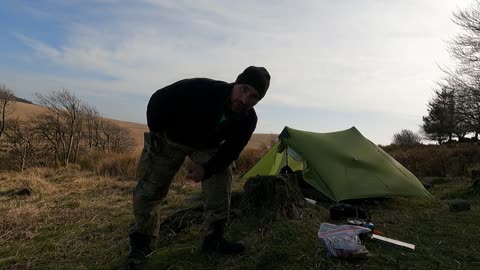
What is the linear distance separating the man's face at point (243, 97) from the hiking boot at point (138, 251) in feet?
4.32

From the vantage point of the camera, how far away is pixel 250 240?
3477 millimetres

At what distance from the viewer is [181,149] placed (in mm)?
3092

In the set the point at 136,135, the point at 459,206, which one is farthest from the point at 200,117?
the point at 136,135

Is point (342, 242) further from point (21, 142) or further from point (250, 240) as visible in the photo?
point (21, 142)

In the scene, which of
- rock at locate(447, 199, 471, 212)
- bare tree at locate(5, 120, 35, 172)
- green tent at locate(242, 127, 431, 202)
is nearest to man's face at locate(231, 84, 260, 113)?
green tent at locate(242, 127, 431, 202)

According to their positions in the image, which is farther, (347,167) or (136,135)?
(136,135)

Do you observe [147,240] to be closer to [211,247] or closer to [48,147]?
[211,247]

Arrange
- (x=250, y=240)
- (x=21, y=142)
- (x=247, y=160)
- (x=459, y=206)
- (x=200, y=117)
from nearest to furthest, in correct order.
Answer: (x=200, y=117), (x=250, y=240), (x=459, y=206), (x=247, y=160), (x=21, y=142)

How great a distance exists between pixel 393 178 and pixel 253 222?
307cm

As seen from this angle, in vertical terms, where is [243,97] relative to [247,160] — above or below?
above

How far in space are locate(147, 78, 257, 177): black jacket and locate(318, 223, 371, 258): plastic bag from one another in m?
1.03

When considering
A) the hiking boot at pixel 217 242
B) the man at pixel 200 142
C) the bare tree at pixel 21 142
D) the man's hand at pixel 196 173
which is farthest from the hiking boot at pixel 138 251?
the bare tree at pixel 21 142

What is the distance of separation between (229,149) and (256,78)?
63 cm

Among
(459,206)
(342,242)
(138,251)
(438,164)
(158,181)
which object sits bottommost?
(138,251)
